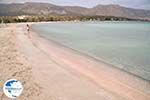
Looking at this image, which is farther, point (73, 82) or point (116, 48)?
point (116, 48)

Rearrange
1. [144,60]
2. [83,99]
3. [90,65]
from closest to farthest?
[83,99] < [90,65] < [144,60]

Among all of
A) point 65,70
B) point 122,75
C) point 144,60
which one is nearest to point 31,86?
point 65,70

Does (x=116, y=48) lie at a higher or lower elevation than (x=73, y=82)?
lower

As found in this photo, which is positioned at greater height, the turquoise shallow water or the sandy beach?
the sandy beach

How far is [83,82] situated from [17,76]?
3.16 metres

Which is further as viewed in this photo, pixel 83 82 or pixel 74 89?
pixel 83 82

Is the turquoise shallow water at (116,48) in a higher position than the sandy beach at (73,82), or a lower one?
lower

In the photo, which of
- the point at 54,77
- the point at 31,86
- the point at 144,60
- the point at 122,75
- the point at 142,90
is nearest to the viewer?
the point at 31,86

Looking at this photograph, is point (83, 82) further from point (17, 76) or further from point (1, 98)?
point (1, 98)

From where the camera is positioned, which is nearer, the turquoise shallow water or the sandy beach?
the sandy beach

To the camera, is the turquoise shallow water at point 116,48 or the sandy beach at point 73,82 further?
the turquoise shallow water at point 116,48

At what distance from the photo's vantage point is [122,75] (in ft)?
47.5

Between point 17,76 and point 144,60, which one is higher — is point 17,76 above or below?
above

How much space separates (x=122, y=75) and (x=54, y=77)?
13.6 feet
